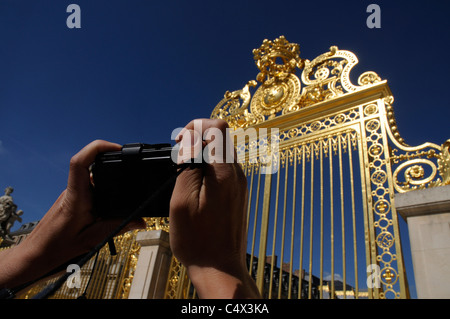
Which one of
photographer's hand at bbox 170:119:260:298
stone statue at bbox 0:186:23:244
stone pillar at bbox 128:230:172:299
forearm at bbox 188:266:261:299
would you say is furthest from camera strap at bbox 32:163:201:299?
stone statue at bbox 0:186:23:244

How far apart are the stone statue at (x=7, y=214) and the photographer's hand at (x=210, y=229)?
9708 mm

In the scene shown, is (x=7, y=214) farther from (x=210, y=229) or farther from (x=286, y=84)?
(x=210, y=229)

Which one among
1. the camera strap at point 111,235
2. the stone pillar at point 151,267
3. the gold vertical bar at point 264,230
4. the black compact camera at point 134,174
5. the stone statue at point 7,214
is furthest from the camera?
the stone statue at point 7,214

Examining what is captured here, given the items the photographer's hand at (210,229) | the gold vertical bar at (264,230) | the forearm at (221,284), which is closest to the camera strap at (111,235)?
the photographer's hand at (210,229)

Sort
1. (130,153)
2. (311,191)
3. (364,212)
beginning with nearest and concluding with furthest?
(130,153) < (364,212) < (311,191)

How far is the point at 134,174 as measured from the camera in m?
0.67

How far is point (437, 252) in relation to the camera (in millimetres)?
2270

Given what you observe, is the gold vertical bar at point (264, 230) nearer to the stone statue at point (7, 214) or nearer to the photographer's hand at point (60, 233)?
the photographer's hand at point (60, 233)

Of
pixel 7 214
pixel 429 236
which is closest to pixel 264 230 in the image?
pixel 429 236

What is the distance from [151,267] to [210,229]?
3.91m

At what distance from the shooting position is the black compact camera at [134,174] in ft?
2.15

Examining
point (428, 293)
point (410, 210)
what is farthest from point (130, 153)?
point (410, 210)
